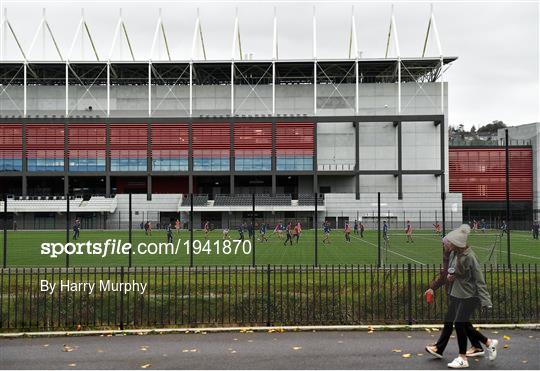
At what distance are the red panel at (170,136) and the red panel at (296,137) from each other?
11.8m

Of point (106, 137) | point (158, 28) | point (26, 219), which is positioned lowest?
point (26, 219)

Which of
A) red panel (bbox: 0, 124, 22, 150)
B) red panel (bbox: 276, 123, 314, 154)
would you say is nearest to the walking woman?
red panel (bbox: 276, 123, 314, 154)

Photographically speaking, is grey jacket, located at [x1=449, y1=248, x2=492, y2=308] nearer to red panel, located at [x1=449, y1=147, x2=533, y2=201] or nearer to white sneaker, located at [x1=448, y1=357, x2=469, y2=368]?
white sneaker, located at [x1=448, y1=357, x2=469, y2=368]

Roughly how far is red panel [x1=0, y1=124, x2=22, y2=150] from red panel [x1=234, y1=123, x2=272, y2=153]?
27.5 m

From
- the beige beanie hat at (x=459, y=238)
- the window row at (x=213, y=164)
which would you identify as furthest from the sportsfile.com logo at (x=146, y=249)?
the window row at (x=213, y=164)

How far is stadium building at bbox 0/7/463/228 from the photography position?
74750 millimetres

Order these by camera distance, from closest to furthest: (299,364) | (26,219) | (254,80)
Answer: (299,364) < (26,219) < (254,80)

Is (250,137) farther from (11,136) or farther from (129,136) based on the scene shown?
(11,136)

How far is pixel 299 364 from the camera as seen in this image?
9.88 m

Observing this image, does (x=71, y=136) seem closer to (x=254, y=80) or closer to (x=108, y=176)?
(x=108, y=176)

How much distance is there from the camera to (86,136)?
77250 millimetres

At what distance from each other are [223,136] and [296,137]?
9.19 m

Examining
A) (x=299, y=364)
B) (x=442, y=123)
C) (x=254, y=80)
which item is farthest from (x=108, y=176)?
(x=299, y=364)

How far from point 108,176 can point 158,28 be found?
19.4 metres
